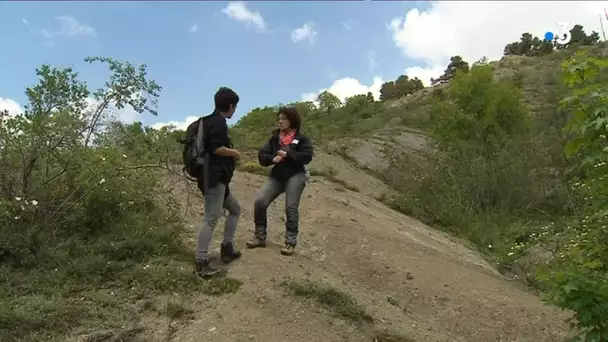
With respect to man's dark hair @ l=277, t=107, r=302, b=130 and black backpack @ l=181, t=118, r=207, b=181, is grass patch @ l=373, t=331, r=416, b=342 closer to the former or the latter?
black backpack @ l=181, t=118, r=207, b=181

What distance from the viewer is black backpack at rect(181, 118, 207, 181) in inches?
220

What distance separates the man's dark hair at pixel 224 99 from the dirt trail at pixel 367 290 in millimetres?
1582

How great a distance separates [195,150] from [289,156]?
1144mm

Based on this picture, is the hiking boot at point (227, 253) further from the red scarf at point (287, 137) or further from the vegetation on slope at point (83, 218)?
the red scarf at point (287, 137)

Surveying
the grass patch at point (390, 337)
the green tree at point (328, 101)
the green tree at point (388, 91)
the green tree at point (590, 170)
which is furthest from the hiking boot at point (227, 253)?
the green tree at point (388, 91)

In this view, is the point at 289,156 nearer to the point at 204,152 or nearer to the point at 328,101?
the point at 204,152

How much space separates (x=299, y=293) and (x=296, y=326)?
0.58m

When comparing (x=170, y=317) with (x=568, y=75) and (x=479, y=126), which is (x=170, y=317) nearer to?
(x=568, y=75)

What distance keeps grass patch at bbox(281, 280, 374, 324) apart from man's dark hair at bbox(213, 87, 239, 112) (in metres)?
1.74

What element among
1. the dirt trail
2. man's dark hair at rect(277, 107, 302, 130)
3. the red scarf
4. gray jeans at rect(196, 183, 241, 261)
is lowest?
the dirt trail

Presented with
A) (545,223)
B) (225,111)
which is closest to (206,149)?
(225,111)

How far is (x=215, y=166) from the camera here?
5617 mm

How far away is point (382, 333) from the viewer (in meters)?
5.41

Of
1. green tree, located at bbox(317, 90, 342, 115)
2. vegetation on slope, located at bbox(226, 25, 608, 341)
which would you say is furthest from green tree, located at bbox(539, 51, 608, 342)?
green tree, located at bbox(317, 90, 342, 115)
